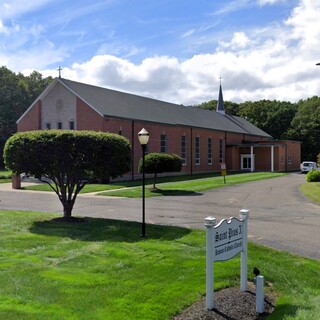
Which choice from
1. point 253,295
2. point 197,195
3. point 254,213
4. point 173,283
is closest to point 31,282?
point 173,283

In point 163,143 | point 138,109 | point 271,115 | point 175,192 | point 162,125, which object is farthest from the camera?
point 271,115

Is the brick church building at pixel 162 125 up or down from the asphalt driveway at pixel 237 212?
up

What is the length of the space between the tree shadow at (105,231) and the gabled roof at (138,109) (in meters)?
23.1

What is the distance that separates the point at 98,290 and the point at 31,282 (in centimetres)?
115

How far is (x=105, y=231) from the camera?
12.2 m

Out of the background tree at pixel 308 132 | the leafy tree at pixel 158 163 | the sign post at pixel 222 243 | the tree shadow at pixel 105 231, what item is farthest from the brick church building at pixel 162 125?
the sign post at pixel 222 243

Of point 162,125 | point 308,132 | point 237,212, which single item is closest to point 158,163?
point 237,212

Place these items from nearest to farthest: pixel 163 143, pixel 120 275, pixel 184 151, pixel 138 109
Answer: pixel 120 275 < pixel 138 109 < pixel 163 143 < pixel 184 151

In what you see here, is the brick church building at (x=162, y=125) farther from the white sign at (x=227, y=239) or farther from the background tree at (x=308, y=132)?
the white sign at (x=227, y=239)

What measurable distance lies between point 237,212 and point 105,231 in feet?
23.1

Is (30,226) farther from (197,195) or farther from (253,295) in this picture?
(197,195)

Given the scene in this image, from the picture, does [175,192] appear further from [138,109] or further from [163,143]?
[138,109]

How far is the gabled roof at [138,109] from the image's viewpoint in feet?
124

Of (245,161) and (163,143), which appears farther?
(245,161)
